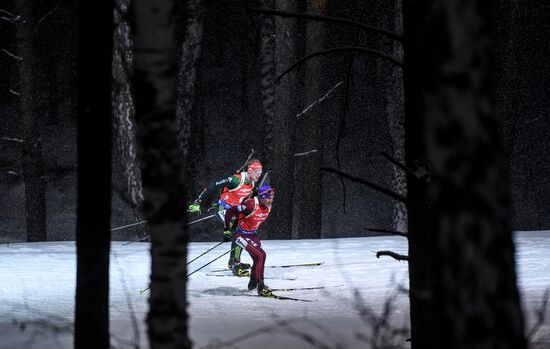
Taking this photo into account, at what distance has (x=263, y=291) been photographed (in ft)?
32.2

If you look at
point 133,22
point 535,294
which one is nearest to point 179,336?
point 133,22

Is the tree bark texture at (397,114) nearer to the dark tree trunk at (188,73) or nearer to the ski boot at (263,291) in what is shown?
the dark tree trunk at (188,73)

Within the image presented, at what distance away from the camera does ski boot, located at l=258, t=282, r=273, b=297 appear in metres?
9.73

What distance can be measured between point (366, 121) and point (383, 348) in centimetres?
3169

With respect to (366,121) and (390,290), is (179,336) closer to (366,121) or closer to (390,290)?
(390,290)

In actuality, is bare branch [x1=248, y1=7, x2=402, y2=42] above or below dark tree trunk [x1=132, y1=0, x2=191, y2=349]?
above

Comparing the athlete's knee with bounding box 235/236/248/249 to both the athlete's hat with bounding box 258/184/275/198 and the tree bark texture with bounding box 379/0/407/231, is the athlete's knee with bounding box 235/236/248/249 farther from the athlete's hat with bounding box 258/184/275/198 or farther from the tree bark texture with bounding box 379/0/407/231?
the tree bark texture with bounding box 379/0/407/231

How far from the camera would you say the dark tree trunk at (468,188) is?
2219 millimetres

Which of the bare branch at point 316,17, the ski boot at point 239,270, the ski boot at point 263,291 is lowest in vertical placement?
the ski boot at point 263,291

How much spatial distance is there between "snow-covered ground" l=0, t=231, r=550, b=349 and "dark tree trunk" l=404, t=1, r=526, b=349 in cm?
288

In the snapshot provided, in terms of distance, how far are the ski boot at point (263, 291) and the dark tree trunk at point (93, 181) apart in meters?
4.96

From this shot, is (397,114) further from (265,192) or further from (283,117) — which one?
(265,192)

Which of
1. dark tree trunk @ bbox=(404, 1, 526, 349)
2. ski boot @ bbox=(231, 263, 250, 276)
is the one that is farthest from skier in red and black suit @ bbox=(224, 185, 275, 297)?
dark tree trunk @ bbox=(404, 1, 526, 349)

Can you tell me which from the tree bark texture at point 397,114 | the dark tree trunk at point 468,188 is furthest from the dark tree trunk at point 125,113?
the dark tree trunk at point 468,188
